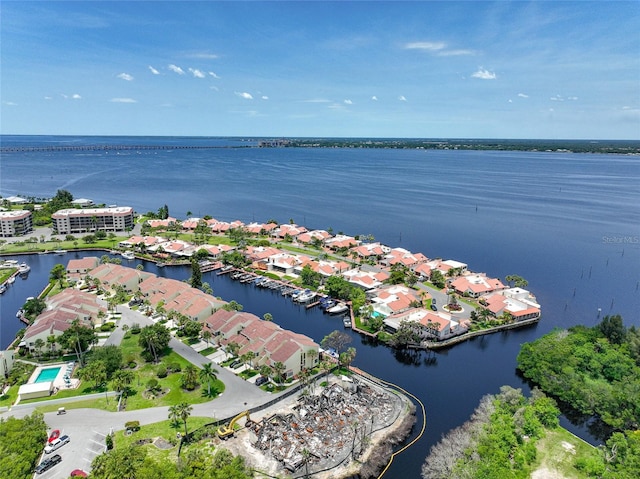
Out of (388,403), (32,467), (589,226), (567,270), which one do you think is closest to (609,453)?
(388,403)

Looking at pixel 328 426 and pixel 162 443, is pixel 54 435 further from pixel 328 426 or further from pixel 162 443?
pixel 328 426

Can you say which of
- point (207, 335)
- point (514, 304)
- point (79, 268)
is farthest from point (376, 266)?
point (79, 268)

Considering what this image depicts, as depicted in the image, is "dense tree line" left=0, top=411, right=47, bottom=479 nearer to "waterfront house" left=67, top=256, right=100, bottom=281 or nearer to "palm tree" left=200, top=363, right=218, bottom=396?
"palm tree" left=200, top=363, right=218, bottom=396

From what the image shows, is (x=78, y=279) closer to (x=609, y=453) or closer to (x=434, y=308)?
(x=434, y=308)

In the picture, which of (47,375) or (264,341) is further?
(264,341)

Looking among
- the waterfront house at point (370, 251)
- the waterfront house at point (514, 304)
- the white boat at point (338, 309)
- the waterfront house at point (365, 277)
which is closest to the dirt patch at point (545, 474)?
the waterfront house at point (514, 304)

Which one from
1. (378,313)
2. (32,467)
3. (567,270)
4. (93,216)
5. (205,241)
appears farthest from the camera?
(93,216)
